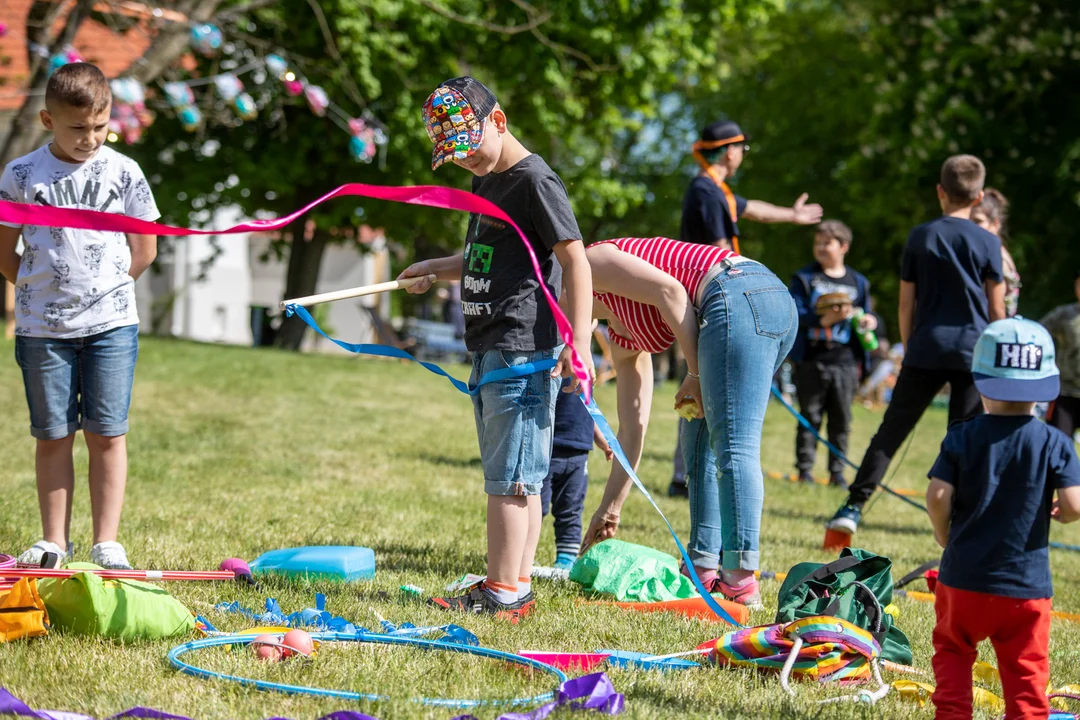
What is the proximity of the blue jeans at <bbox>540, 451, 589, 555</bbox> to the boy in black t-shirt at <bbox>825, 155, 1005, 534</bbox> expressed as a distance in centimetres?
153

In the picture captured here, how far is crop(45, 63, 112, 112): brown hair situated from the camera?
13.6 ft

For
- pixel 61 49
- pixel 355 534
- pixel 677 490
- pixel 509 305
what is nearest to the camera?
pixel 509 305

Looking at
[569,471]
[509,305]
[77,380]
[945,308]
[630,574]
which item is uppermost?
[945,308]

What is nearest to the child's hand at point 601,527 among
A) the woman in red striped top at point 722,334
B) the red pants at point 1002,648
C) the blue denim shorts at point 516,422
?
the woman in red striped top at point 722,334

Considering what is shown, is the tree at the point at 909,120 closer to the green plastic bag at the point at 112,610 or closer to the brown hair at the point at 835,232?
the brown hair at the point at 835,232

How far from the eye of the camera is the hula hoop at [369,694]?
9.53ft

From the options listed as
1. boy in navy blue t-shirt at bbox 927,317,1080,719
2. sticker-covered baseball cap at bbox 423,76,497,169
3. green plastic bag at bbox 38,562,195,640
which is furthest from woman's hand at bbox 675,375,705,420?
green plastic bag at bbox 38,562,195,640

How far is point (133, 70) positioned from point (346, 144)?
7.69 meters

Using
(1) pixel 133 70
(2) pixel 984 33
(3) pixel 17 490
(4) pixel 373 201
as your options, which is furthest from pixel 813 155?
(3) pixel 17 490

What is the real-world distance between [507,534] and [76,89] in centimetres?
217

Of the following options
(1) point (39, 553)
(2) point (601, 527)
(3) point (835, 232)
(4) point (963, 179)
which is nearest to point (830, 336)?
(3) point (835, 232)

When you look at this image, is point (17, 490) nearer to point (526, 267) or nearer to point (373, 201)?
point (526, 267)

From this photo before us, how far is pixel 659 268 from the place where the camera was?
419 centimetres

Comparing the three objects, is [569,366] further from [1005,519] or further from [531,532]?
[1005,519]
